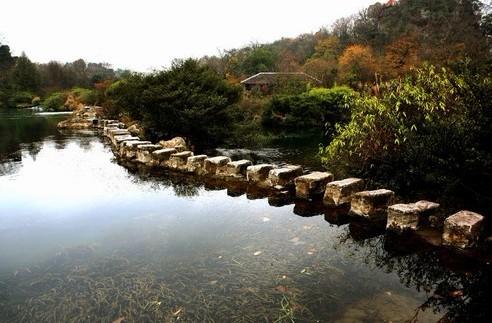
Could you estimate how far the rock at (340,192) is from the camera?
5.45 metres

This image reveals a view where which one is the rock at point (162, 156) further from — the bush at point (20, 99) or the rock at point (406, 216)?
the bush at point (20, 99)

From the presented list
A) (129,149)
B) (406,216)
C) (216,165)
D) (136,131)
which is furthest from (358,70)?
(406,216)

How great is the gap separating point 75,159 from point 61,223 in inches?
216

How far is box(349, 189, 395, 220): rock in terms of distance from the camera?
496 centimetres

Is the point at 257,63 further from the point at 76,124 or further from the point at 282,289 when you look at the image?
the point at 282,289

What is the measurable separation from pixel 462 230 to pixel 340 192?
5.94 ft

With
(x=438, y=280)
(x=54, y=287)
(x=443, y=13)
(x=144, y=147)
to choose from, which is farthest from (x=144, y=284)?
(x=443, y=13)

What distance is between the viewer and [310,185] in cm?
589

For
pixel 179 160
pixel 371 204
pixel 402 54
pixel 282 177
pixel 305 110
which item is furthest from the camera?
pixel 402 54

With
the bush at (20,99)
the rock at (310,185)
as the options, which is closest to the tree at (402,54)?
the rock at (310,185)

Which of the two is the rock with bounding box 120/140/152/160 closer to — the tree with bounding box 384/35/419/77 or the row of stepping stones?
the row of stepping stones

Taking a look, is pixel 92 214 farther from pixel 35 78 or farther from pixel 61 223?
pixel 35 78

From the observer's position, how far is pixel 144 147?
371 inches

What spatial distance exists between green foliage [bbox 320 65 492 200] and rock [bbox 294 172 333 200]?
67cm
